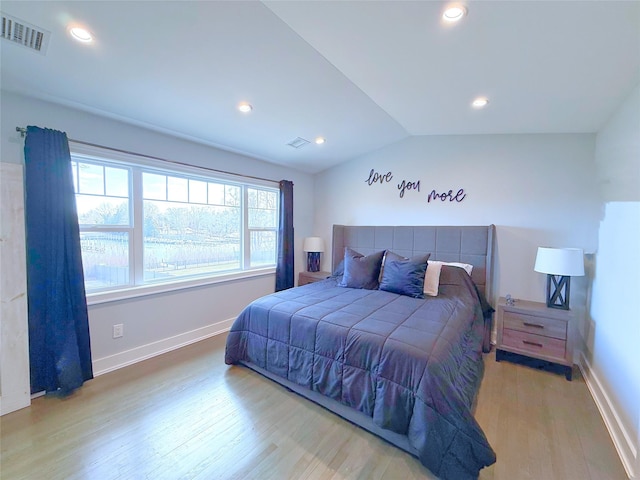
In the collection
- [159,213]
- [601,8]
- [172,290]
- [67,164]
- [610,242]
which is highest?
[601,8]

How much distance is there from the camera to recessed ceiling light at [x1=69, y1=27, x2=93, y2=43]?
5.25ft

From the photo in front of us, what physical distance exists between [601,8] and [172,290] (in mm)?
3776

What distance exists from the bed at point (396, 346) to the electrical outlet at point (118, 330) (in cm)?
105

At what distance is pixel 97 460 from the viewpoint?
1.57 metres

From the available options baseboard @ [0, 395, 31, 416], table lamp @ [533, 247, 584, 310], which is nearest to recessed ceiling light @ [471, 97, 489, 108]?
table lamp @ [533, 247, 584, 310]

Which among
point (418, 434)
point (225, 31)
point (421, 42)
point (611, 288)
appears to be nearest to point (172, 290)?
point (225, 31)

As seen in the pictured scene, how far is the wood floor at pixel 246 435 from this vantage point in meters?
1.52

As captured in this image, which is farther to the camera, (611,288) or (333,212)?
(333,212)

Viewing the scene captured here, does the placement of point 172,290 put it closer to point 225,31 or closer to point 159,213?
point 159,213

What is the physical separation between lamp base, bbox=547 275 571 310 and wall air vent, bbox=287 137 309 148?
3055mm

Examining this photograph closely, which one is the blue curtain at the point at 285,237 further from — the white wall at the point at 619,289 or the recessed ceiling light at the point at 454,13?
the white wall at the point at 619,289

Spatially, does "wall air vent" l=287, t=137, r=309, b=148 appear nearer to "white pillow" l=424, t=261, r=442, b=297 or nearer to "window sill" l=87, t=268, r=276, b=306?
"window sill" l=87, t=268, r=276, b=306

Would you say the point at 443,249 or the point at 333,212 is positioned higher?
the point at 333,212

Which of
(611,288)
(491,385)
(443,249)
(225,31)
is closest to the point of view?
(225,31)
